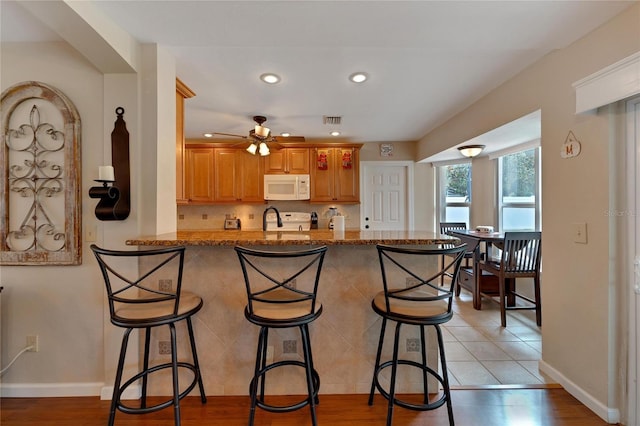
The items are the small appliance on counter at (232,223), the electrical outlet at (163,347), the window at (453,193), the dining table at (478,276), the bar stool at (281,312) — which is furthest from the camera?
the window at (453,193)

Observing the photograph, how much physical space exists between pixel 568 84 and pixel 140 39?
9.35 ft

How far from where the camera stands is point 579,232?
1.88 metres

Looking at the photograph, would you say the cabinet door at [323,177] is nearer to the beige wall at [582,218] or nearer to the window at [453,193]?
the window at [453,193]

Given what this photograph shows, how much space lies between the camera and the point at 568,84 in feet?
6.34

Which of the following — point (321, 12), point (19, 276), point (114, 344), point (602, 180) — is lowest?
point (114, 344)

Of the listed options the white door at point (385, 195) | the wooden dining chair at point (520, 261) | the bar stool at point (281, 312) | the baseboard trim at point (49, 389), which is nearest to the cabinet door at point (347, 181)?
the white door at point (385, 195)

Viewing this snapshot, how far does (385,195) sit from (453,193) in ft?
3.92

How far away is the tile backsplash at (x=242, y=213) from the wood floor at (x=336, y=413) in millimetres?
3141

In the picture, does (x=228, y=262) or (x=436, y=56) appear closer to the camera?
(x=228, y=262)

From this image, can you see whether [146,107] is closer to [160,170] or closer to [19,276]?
[160,170]

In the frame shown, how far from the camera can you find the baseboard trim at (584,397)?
1.69m

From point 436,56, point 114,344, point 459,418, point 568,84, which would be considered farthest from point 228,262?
point 568,84

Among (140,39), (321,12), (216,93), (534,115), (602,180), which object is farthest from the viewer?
(216,93)

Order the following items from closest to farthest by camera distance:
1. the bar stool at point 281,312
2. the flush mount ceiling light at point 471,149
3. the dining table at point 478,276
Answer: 1. the bar stool at point 281,312
2. the dining table at point 478,276
3. the flush mount ceiling light at point 471,149
